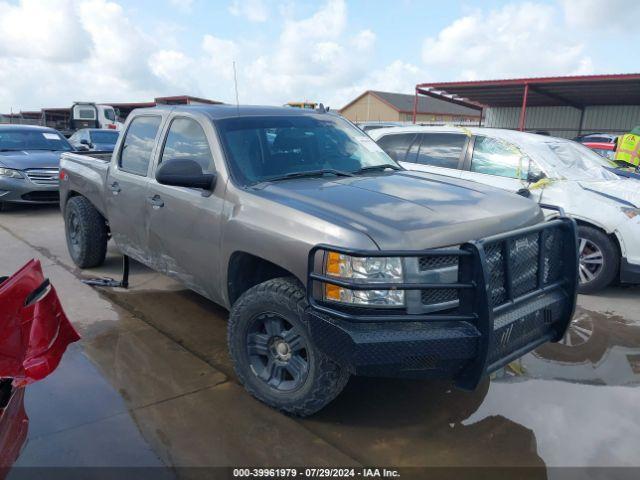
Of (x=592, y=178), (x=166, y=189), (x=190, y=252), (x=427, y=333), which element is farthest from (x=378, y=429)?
(x=592, y=178)

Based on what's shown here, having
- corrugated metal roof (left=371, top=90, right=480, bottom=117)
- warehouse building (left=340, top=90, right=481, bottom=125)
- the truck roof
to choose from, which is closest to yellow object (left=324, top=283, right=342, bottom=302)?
the truck roof

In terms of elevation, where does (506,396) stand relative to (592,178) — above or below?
below

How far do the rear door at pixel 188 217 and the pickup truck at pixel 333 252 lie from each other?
14 millimetres

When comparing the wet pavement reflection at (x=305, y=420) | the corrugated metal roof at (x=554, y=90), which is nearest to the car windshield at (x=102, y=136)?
the corrugated metal roof at (x=554, y=90)

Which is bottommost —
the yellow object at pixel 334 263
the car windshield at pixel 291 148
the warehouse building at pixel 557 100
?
the yellow object at pixel 334 263

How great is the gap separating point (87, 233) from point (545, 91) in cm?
2119

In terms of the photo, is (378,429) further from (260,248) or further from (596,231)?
(596,231)

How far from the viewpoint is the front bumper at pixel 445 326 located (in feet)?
7.99

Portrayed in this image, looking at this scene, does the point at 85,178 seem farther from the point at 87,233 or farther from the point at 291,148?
the point at 291,148

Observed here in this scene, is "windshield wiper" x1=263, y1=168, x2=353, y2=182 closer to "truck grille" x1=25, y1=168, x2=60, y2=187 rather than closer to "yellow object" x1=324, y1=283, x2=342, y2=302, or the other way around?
"yellow object" x1=324, y1=283, x2=342, y2=302

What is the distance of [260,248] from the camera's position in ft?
9.83

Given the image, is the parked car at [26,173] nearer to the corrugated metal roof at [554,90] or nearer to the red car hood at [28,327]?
the red car hood at [28,327]

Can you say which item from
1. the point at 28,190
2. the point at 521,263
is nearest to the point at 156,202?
the point at 521,263

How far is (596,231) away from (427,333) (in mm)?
3710
